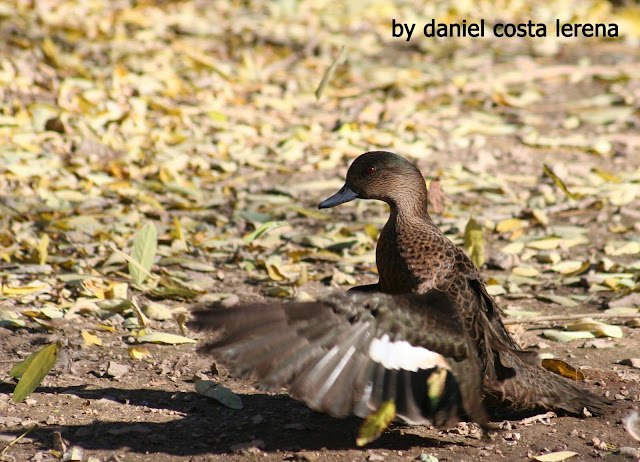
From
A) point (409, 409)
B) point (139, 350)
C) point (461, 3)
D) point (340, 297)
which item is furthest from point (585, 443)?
point (461, 3)

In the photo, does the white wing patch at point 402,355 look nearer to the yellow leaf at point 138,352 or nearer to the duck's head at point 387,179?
the duck's head at point 387,179

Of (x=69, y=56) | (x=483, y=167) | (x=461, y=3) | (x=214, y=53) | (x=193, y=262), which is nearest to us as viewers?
(x=193, y=262)

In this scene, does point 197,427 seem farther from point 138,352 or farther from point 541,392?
point 541,392

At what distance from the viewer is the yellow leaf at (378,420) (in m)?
3.16

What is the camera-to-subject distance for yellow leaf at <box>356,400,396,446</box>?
3.16 meters

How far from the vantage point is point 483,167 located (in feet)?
23.1

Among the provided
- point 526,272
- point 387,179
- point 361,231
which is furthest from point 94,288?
point 526,272

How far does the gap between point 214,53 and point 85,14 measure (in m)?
1.56

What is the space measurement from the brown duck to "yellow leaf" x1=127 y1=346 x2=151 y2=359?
109 cm

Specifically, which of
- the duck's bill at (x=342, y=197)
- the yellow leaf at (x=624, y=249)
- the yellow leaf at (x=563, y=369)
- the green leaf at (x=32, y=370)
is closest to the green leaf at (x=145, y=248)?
the duck's bill at (x=342, y=197)

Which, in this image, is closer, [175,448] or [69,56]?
[175,448]

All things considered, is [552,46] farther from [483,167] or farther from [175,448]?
[175,448]

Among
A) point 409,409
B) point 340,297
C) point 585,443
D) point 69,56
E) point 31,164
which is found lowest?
point 585,443

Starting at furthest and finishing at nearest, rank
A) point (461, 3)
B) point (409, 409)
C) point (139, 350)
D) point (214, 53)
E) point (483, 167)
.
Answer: point (461, 3) → point (214, 53) → point (483, 167) → point (139, 350) → point (409, 409)
